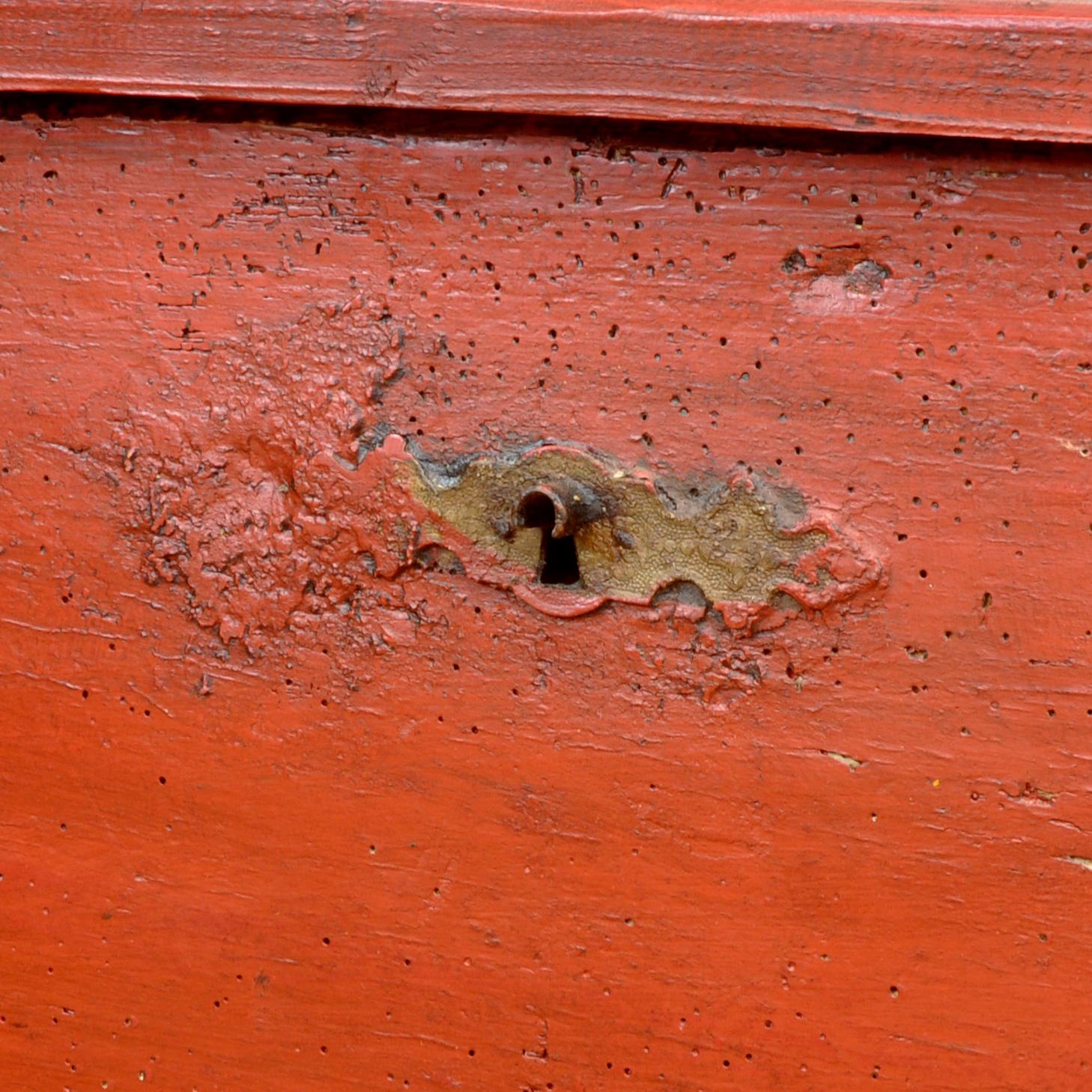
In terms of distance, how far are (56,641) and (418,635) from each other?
1.17 ft

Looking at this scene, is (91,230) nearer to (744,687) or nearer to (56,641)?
(56,641)

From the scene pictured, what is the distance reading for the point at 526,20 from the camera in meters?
0.84

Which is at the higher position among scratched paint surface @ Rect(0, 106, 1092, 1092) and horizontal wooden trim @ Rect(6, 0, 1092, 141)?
horizontal wooden trim @ Rect(6, 0, 1092, 141)

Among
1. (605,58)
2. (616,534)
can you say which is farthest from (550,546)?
(605,58)

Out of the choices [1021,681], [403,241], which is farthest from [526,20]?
[1021,681]

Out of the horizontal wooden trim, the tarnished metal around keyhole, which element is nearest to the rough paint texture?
the tarnished metal around keyhole

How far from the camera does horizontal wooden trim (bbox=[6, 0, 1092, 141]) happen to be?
790mm

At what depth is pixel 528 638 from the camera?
959 mm

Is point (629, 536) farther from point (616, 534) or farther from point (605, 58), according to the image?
point (605, 58)

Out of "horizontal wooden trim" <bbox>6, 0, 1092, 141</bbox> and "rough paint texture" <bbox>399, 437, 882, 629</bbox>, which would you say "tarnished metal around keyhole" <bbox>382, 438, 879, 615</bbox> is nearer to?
"rough paint texture" <bbox>399, 437, 882, 629</bbox>

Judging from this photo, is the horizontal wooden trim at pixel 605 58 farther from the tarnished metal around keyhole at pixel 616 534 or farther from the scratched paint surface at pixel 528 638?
the tarnished metal around keyhole at pixel 616 534

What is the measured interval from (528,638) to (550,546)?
0.08m

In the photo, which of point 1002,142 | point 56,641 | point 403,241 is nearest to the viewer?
point 1002,142

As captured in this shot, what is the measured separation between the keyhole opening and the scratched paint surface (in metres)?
0.04
